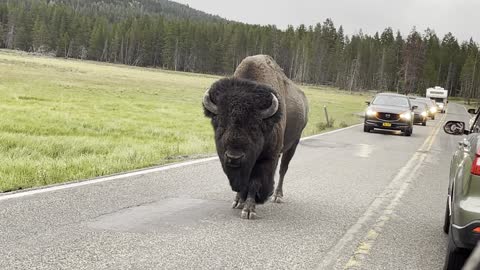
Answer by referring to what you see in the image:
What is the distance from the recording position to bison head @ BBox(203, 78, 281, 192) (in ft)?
19.8

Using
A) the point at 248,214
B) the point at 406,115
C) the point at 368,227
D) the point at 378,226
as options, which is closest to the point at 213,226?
the point at 248,214

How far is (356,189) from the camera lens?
949 cm

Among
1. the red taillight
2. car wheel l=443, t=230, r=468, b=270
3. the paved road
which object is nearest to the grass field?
the paved road

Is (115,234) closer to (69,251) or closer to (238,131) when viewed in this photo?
→ (69,251)

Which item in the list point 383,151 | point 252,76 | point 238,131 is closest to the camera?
point 238,131

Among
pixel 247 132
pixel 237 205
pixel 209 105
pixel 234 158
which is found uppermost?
pixel 209 105

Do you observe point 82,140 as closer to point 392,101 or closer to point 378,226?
point 378,226

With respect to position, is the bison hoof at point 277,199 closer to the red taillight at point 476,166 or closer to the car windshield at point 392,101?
the red taillight at point 476,166

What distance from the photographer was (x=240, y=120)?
6.12m

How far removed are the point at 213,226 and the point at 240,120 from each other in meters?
1.21

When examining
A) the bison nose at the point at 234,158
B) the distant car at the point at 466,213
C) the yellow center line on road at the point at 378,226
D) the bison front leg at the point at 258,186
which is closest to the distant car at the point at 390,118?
the yellow center line on road at the point at 378,226

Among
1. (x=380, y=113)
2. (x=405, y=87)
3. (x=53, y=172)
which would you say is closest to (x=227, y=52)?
(x=405, y=87)

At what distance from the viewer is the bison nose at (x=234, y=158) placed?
19.6 ft

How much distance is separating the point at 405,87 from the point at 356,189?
110906mm
